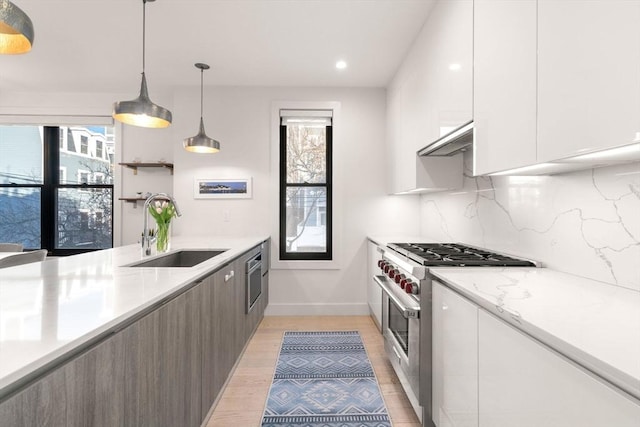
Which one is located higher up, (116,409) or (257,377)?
(116,409)

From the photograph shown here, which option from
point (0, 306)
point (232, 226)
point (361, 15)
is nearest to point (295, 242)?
point (232, 226)

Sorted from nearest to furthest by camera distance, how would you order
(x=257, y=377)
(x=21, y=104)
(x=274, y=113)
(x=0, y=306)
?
1. (x=0, y=306)
2. (x=257, y=377)
3. (x=274, y=113)
4. (x=21, y=104)

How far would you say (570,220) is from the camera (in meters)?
1.42

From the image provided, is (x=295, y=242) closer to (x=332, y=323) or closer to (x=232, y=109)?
(x=332, y=323)

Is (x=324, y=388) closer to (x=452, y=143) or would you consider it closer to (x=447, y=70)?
(x=452, y=143)

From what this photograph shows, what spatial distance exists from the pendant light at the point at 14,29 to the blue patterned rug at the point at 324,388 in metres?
2.07

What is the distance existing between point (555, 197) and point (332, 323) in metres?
2.47

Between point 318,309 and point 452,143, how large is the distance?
2.36 meters

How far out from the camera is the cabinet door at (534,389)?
0.66 m

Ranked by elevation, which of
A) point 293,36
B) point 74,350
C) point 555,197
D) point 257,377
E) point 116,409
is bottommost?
point 257,377

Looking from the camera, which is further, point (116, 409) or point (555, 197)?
point (555, 197)

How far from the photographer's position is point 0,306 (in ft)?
2.88

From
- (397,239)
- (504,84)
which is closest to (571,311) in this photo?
(504,84)

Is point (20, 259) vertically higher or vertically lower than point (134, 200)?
lower
